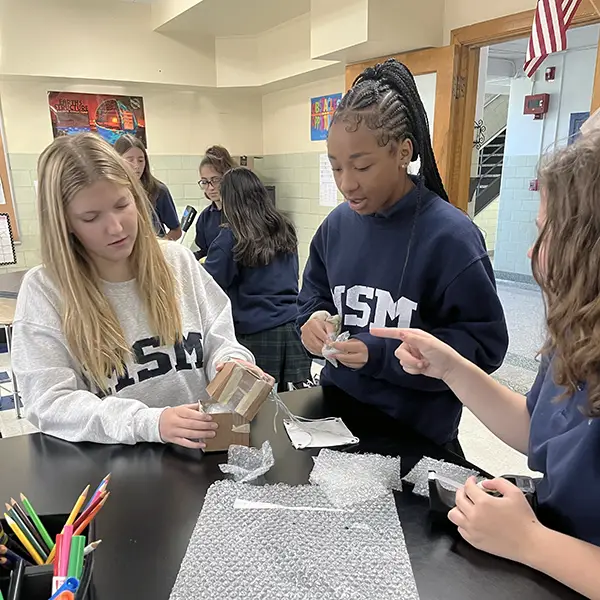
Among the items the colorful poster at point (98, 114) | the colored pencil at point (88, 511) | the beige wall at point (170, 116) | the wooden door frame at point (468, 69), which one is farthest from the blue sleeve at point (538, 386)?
the beige wall at point (170, 116)

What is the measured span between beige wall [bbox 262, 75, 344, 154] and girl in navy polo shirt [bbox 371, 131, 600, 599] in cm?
340

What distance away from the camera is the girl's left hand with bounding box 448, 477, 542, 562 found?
2.20ft

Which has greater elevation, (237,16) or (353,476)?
(237,16)

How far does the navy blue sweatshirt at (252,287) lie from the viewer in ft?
7.91

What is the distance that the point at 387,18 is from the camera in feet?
8.57

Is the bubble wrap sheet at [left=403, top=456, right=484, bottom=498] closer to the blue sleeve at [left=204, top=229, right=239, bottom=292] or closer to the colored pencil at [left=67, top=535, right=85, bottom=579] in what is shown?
the colored pencil at [left=67, top=535, right=85, bottom=579]

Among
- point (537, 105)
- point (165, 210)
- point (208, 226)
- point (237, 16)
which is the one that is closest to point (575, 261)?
point (208, 226)

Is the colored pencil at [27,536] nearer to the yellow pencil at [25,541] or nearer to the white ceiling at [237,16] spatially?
the yellow pencil at [25,541]

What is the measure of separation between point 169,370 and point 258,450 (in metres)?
0.36

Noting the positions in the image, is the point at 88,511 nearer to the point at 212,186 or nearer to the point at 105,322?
the point at 105,322

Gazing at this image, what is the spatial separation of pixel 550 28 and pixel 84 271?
5.45ft

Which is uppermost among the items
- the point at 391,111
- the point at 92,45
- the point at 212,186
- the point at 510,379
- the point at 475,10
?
the point at 92,45

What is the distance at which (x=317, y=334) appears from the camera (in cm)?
123

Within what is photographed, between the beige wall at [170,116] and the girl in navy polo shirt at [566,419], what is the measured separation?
438 centimetres
